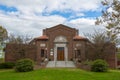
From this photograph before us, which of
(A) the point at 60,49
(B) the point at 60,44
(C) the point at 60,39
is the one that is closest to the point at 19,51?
(A) the point at 60,49

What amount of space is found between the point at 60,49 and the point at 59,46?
0.76 m

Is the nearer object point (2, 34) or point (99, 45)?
point (99, 45)

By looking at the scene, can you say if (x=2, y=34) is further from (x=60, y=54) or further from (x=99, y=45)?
(x=99, y=45)

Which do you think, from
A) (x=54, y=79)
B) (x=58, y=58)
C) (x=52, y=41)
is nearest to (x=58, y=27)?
(x=52, y=41)

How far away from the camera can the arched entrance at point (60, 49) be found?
5191cm

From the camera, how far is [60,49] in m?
52.0

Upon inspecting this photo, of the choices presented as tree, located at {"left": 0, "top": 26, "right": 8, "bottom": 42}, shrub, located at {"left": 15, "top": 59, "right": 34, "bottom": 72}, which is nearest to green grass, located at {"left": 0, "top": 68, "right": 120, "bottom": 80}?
shrub, located at {"left": 15, "top": 59, "right": 34, "bottom": 72}

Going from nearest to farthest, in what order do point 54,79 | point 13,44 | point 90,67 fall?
point 54,79 < point 90,67 < point 13,44

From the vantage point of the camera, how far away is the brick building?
51.0 meters

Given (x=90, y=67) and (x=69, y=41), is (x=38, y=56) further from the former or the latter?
(x=90, y=67)

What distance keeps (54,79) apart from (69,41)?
28179 millimetres

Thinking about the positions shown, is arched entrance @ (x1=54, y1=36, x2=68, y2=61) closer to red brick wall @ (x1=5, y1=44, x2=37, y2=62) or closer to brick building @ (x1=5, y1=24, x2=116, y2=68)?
brick building @ (x1=5, y1=24, x2=116, y2=68)

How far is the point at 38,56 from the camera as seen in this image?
51188 millimetres

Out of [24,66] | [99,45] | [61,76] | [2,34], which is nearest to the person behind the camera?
[61,76]
